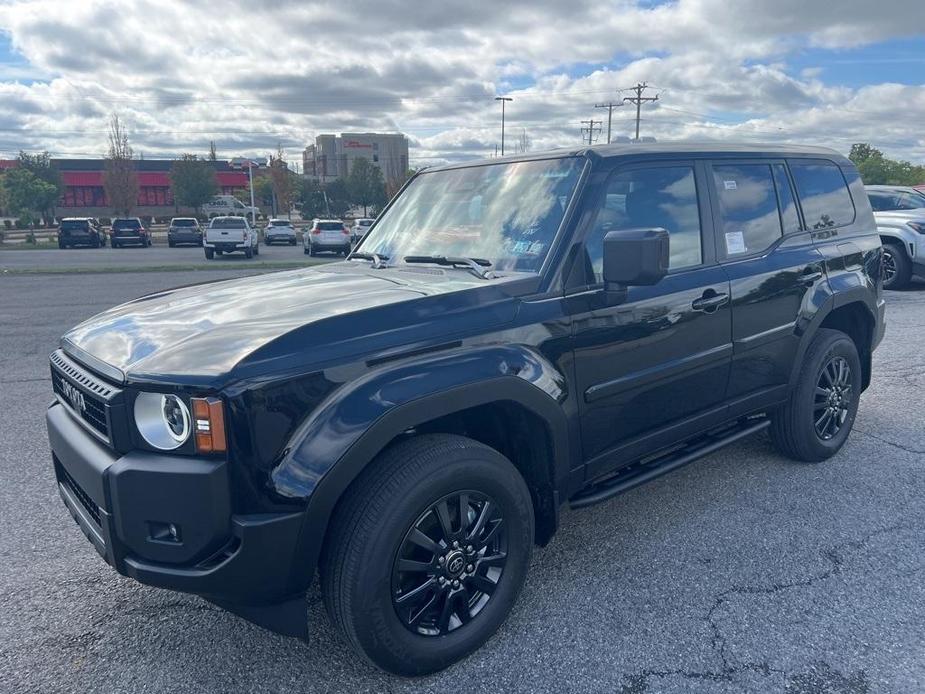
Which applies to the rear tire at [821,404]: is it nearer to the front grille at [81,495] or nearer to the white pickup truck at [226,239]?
the front grille at [81,495]

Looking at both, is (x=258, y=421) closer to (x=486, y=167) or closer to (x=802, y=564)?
(x=486, y=167)

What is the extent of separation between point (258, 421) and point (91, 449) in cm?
74

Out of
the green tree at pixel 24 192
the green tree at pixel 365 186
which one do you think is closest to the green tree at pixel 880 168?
the green tree at pixel 365 186

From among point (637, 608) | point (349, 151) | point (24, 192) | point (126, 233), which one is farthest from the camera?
point (349, 151)

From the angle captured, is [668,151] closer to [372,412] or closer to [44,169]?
[372,412]

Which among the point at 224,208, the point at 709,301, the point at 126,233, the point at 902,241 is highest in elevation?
the point at 224,208

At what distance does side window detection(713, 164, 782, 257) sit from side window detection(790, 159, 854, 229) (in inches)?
14.1

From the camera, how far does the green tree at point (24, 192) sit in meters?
51.3

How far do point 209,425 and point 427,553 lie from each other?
0.92 meters

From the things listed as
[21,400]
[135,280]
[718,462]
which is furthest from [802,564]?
[135,280]

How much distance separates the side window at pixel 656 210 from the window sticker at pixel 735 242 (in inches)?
9.7

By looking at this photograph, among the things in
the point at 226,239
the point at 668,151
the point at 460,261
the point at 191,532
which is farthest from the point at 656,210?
the point at 226,239

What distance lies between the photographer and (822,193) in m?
4.68

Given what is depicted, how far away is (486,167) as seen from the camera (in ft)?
12.8
